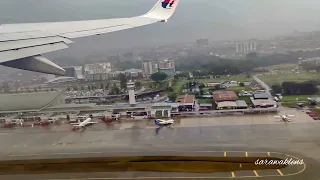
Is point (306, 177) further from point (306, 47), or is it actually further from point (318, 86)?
point (306, 47)

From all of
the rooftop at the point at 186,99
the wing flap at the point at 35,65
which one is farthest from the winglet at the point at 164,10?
the rooftop at the point at 186,99

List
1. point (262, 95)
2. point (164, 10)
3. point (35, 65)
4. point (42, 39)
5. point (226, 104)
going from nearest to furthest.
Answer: point (35, 65), point (42, 39), point (164, 10), point (226, 104), point (262, 95)

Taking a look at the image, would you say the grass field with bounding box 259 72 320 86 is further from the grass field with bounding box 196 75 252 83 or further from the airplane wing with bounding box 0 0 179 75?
the airplane wing with bounding box 0 0 179 75

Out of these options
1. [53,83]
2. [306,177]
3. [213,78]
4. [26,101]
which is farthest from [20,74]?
[306,177]

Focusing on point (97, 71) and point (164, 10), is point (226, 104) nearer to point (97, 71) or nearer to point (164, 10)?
point (164, 10)

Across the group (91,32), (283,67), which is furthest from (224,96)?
(91,32)

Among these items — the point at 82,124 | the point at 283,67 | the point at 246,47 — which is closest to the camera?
the point at 82,124
